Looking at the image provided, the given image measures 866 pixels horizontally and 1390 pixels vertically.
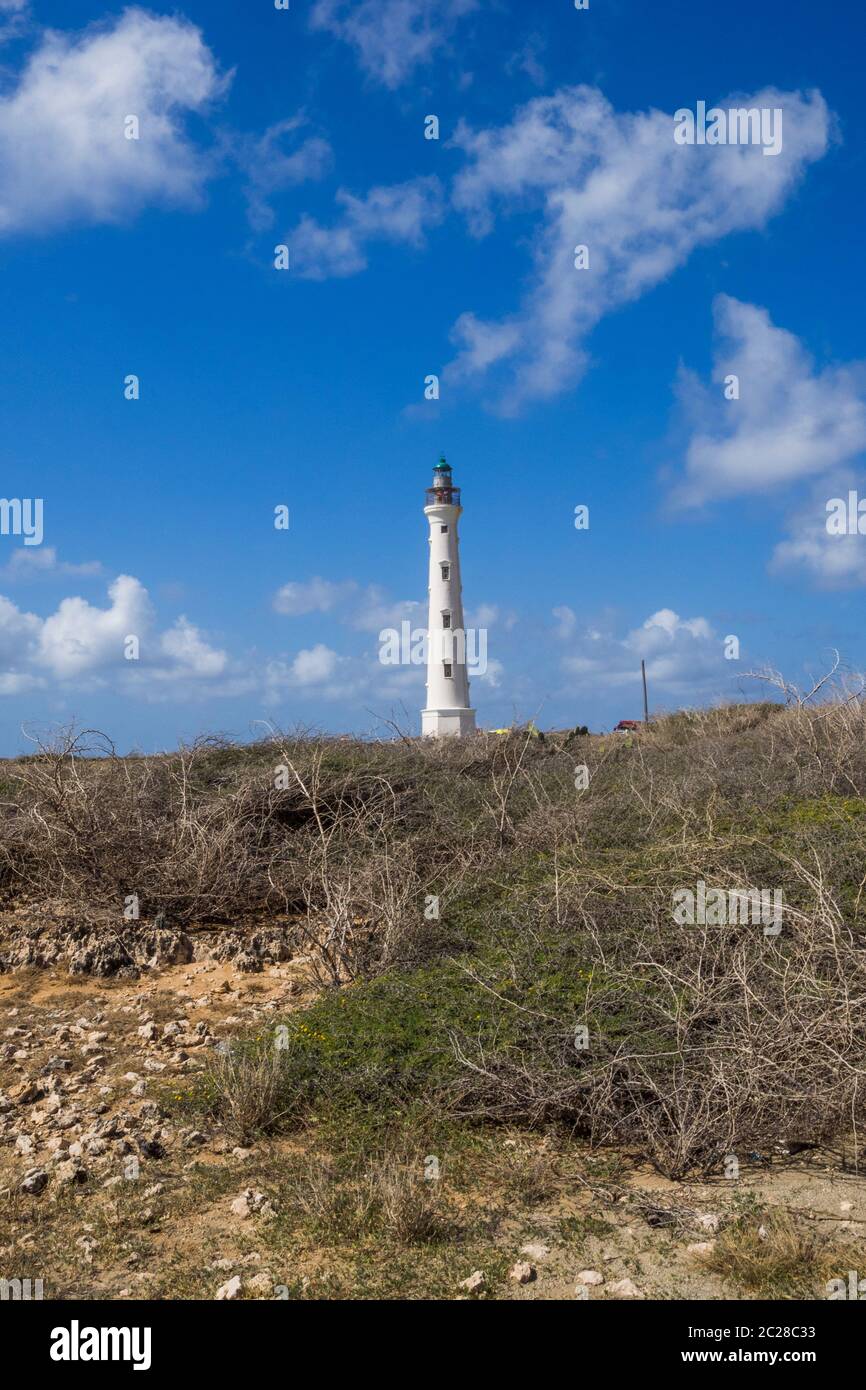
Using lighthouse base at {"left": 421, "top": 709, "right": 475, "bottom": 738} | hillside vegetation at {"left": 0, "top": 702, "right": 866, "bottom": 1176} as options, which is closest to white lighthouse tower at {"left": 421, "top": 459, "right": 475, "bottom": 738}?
lighthouse base at {"left": 421, "top": 709, "right": 475, "bottom": 738}

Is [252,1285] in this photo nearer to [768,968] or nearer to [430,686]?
[768,968]

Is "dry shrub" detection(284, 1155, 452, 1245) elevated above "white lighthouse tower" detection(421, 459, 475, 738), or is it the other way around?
"white lighthouse tower" detection(421, 459, 475, 738)

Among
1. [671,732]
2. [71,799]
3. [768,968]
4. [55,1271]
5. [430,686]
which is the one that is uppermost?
[430,686]

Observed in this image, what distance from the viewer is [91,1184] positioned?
17.1ft

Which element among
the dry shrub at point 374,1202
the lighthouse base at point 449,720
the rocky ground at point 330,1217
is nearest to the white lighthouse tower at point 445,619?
the lighthouse base at point 449,720

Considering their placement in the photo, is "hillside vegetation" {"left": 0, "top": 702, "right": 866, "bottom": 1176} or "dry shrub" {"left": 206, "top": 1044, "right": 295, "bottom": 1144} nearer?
"hillside vegetation" {"left": 0, "top": 702, "right": 866, "bottom": 1176}

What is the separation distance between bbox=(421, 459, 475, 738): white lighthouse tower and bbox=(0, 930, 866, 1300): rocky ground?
21.9 meters

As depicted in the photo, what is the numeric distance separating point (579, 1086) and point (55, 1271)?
2.71 meters

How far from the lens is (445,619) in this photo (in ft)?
93.6

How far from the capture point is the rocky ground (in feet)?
13.5

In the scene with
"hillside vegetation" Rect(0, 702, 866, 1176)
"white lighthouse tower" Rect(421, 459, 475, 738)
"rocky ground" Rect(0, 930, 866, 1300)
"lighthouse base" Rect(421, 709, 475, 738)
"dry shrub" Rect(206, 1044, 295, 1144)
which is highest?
"white lighthouse tower" Rect(421, 459, 475, 738)

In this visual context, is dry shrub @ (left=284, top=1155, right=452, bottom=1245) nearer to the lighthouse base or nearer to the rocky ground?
the rocky ground

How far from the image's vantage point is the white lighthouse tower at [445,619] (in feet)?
93.0
